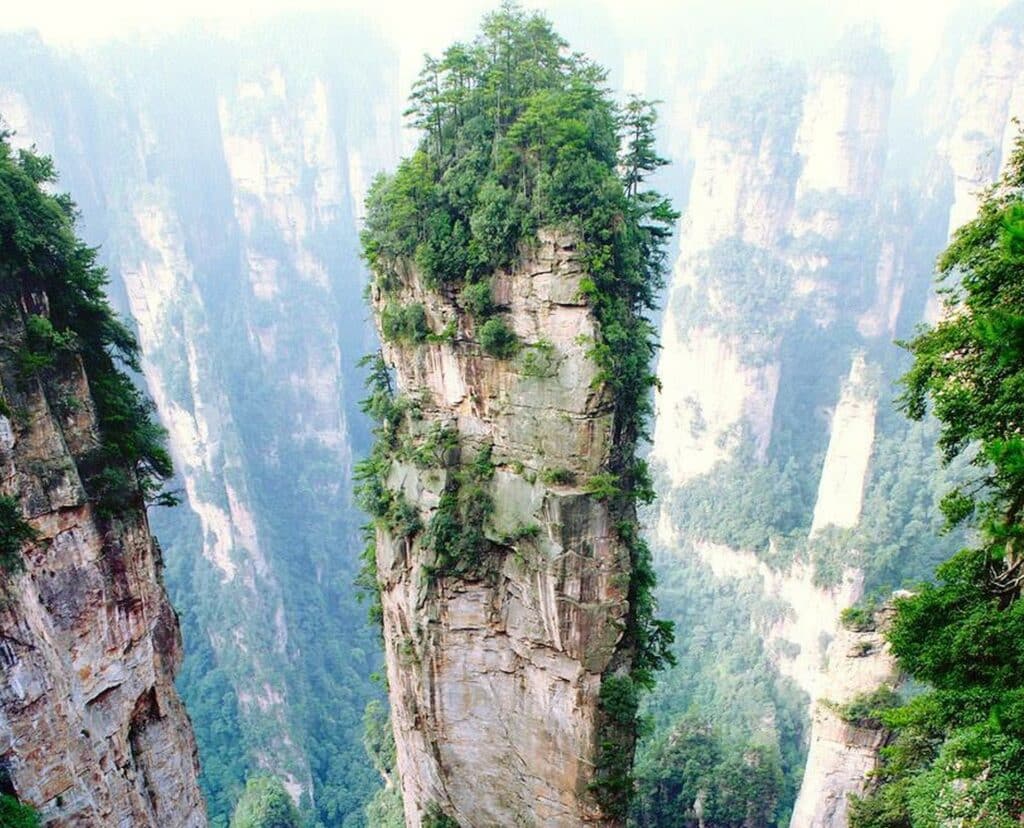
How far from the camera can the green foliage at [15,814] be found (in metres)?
10.0

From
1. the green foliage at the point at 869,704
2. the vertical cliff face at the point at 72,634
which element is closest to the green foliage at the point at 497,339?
the vertical cliff face at the point at 72,634

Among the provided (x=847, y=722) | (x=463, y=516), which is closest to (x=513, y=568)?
(x=463, y=516)

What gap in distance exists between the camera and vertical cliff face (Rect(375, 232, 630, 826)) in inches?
527

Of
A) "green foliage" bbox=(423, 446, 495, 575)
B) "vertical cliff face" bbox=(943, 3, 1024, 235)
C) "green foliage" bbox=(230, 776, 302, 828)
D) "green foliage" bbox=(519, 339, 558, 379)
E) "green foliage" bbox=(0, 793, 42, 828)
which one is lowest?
"green foliage" bbox=(230, 776, 302, 828)

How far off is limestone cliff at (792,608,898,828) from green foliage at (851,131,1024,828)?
10896 millimetres

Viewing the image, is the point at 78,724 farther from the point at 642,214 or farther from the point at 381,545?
the point at 642,214

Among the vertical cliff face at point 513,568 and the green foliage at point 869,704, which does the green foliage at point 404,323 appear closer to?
the vertical cliff face at point 513,568

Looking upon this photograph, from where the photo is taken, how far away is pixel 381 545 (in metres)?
15.7

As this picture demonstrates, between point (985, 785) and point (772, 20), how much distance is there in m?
110

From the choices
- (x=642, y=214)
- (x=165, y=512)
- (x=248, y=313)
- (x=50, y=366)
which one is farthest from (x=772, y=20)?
(x=50, y=366)

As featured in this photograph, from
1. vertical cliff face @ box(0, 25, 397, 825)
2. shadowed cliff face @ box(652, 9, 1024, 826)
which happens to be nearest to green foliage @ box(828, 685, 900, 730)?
shadowed cliff face @ box(652, 9, 1024, 826)

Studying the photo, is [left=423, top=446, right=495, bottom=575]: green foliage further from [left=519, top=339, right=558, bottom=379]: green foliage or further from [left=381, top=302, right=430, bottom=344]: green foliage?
[left=381, top=302, right=430, bottom=344]: green foliage

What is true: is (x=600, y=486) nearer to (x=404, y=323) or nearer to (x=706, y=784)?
(x=404, y=323)

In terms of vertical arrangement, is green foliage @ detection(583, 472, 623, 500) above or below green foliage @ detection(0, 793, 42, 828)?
above
